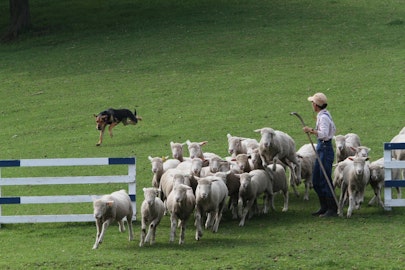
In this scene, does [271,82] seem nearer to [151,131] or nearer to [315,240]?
[151,131]

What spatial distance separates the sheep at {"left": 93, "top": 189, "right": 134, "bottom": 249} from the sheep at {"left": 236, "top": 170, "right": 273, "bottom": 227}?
2280 mm

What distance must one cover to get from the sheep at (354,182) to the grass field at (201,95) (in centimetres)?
27

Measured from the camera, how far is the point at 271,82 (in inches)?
1287

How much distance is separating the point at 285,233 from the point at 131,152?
30.4ft

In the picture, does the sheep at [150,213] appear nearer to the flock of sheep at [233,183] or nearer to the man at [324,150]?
the flock of sheep at [233,183]

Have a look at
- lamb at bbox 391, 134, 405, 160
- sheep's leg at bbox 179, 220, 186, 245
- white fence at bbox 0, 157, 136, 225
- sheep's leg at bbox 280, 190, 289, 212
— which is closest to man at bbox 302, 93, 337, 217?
sheep's leg at bbox 280, 190, 289, 212

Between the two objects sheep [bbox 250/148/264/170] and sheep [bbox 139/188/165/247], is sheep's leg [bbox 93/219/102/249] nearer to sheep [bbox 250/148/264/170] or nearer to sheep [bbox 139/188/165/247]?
sheep [bbox 139/188/165/247]

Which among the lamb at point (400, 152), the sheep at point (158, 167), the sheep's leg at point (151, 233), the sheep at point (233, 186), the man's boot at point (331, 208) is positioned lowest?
the sheep's leg at point (151, 233)

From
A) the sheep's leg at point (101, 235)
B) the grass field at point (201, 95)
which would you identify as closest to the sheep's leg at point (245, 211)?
the grass field at point (201, 95)

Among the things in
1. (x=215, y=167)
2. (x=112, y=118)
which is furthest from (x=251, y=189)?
(x=112, y=118)

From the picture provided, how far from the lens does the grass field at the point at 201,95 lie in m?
15.7

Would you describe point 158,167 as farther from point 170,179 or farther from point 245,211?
point 245,211

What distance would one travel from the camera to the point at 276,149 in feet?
60.7

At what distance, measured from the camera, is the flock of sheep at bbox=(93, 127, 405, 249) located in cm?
1620
